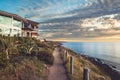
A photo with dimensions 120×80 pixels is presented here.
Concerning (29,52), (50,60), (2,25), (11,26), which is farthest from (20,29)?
(50,60)

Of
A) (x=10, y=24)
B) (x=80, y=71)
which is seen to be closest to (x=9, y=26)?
(x=10, y=24)

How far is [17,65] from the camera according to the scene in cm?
1489

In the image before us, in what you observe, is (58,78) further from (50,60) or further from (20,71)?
(50,60)

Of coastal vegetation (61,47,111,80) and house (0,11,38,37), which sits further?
house (0,11,38,37)

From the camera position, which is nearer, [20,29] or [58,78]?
[58,78]

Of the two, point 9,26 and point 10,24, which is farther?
point 10,24

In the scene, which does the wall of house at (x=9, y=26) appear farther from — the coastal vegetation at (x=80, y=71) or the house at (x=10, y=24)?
the coastal vegetation at (x=80, y=71)

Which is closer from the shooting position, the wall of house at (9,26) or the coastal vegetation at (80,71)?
the coastal vegetation at (80,71)

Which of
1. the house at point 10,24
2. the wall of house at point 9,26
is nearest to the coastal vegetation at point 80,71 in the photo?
the house at point 10,24

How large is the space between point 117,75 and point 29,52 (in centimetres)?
1641

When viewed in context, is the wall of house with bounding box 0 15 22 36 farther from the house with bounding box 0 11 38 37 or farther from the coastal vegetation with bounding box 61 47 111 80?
the coastal vegetation with bounding box 61 47 111 80

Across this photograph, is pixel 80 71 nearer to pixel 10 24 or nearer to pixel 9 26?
pixel 9 26

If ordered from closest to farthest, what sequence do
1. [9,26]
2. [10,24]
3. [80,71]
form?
[80,71], [9,26], [10,24]

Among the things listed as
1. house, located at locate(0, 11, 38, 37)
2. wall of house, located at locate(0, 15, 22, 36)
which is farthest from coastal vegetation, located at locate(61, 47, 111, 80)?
wall of house, located at locate(0, 15, 22, 36)
